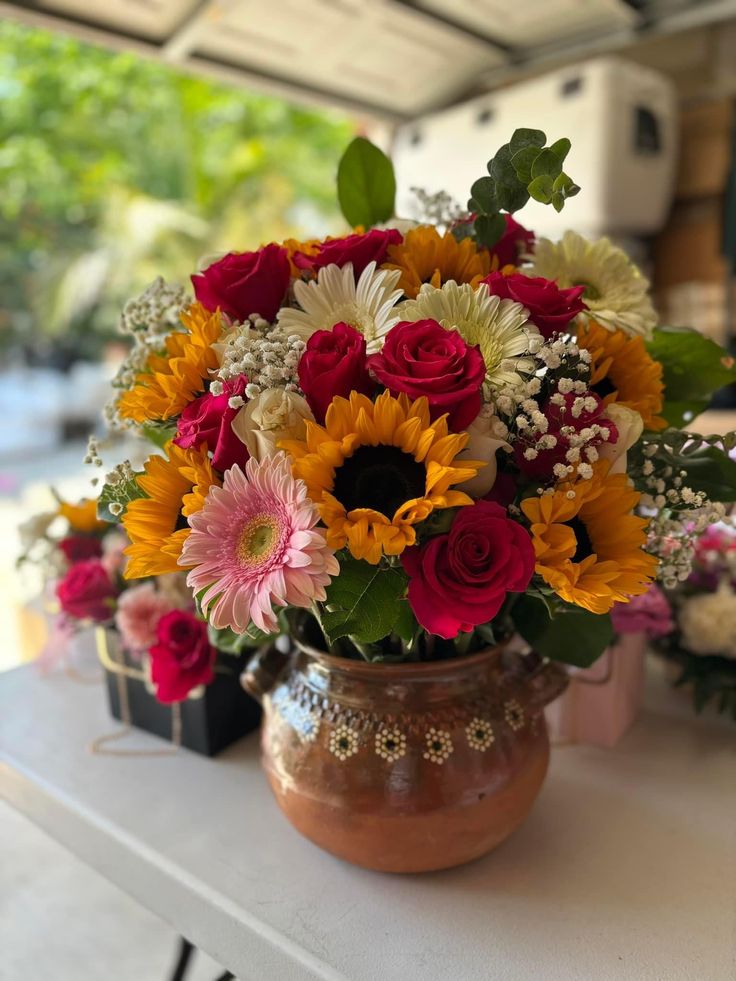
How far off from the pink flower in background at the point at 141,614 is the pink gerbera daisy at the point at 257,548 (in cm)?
34

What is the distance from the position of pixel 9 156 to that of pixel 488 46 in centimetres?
567

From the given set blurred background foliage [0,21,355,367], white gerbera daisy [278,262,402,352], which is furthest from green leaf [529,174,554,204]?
blurred background foliage [0,21,355,367]

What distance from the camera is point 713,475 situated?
613 millimetres

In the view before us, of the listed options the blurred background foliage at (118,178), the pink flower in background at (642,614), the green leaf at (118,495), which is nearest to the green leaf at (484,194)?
the green leaf at (118,495)

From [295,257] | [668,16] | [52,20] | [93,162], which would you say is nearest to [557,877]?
[295,257]

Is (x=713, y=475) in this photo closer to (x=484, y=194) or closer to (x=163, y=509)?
(x=484, y=194)

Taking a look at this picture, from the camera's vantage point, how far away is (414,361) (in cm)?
45

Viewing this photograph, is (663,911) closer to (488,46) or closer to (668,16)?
(668,16)

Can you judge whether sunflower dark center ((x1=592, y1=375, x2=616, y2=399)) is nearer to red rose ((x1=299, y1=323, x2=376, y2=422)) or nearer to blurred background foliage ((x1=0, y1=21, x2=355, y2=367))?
red rose ((x1=299, y1=323, x2=376, y2=422))

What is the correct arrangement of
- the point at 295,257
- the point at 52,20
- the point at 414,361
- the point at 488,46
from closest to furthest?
the point at 414,361, the point at 295,257, the point at 52,20, the point at 488,46

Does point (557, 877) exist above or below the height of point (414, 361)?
below

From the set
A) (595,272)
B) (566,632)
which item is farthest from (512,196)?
(566,632)

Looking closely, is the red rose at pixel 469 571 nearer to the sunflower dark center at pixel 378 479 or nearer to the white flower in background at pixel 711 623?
the sunflower dark center at pixel 378 479

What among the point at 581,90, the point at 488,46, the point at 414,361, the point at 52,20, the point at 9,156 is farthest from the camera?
the point at 9,156
